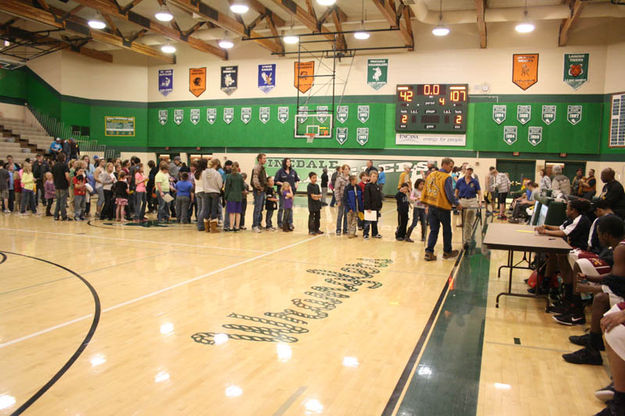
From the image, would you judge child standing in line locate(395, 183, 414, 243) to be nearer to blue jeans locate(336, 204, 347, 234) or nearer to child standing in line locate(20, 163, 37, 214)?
blue jeans locate(336, 204, 347, 234)

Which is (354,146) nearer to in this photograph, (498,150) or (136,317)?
(498,150)

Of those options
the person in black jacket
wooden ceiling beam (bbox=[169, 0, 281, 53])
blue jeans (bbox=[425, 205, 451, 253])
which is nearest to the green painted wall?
wooden ceiling beam (bbox=[169, 0, 281, 53])

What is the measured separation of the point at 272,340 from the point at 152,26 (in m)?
20.3

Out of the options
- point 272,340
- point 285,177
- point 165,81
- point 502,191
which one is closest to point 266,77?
point 165,81

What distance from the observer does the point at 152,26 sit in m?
21.2

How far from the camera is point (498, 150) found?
72.3ft

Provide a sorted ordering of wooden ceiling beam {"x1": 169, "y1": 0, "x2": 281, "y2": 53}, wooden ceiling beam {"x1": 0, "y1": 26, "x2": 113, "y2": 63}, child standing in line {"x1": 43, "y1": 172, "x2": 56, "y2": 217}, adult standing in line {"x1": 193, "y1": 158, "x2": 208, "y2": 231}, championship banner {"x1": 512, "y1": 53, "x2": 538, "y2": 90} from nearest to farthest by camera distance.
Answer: adult standing in line {"x1": 193, "y1": 158, "x2": 208, "y2": 231}
child standing in line {"x1": 43, "y1": 172, "x2": 56, "y2": 217}
wooden ceiling beam {"x1": 169, "y1": 0, "x2": 281, "y2": 53}
championship banner {"x1": 512, "y1": 53, "x2": 538, "y2": 90}
wooden ceiling beam {"x1": 0, "y1": 26, "x2": 113, "y2": 63}

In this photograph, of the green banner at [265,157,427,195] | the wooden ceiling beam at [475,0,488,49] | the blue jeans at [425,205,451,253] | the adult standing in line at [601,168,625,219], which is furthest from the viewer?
the green banner at [265,157,427,195]

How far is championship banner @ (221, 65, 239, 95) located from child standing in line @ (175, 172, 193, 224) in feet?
49.9

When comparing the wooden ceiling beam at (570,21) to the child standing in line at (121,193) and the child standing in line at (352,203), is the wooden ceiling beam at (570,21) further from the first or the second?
the child standing in line at (121,193)

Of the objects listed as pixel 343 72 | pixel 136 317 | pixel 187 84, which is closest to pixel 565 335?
pixel 136 317

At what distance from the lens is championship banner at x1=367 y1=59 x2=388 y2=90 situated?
23609 millimetres

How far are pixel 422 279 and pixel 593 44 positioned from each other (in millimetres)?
18366

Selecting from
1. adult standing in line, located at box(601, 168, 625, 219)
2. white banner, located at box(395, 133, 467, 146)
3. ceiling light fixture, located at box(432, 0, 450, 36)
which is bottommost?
adult standing in line, located at box(601, 168, 625, 219)
